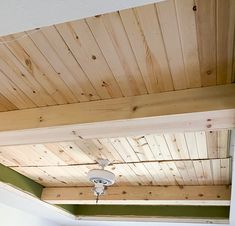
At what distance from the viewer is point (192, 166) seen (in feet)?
8.77

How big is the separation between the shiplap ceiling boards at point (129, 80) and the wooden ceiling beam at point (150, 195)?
88 cm

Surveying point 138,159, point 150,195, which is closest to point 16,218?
point 150,195

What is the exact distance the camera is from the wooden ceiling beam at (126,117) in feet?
4.98

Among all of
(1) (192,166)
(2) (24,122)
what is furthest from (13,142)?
(1) (192,166)

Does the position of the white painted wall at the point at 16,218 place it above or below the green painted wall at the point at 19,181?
below

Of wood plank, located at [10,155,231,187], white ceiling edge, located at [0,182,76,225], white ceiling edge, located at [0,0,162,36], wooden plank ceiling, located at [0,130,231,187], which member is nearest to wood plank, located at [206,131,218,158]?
wooden plank ceiling, located at [0,130,231,187]

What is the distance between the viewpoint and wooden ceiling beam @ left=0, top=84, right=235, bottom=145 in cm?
152

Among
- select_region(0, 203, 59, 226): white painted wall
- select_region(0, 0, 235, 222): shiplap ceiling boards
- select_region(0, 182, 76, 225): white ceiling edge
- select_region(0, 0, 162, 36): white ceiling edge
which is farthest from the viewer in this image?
select_region(0, 203, 59, 226): white painted wall

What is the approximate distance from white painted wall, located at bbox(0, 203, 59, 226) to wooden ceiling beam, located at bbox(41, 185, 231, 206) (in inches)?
18.4

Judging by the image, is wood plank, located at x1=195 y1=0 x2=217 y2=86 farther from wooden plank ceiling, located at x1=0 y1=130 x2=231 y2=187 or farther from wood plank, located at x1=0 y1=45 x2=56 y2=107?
wood plank, located at x1=0 y1=45 x2=56 y2=107

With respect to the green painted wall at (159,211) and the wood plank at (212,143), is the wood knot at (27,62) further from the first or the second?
the green painted wall at (159,211)

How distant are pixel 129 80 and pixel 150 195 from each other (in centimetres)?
198

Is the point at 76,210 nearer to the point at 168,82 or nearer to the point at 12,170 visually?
the point at 12,170

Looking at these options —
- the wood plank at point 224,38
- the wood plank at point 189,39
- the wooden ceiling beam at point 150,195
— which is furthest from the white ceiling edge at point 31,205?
the wood plank at point 224,38
